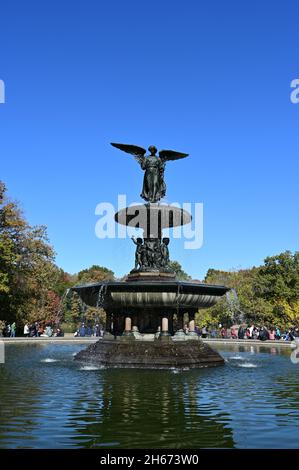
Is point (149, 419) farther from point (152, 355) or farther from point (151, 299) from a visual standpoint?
point (151, 299)

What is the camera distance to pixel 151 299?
14664 mm

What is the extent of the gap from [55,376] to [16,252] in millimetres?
27495

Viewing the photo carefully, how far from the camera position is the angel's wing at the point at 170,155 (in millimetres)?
17172

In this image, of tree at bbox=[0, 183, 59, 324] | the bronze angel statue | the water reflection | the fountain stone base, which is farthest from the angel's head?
tree at bbox=[0, 183, 59, 324]

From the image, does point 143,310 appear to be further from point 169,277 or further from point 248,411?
point 248,411

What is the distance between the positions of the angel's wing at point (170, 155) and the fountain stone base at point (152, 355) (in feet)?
20.7

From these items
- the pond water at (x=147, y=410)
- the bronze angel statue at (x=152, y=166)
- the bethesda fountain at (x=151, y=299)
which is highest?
the bronze angel statue at (x=152, y=166)

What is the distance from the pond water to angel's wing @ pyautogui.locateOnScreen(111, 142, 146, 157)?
8.01 metres

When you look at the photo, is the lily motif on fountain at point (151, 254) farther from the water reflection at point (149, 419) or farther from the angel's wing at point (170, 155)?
the water reflection at point (149, 419)

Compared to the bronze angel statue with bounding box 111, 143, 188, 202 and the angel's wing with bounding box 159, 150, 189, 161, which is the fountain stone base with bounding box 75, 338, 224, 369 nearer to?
the bronze angel statue with bounding box 111, 143, 188, 202

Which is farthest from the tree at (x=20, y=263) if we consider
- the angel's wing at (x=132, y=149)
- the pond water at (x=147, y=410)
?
the pond water at (x=147, y=410)

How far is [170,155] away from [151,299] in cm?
540

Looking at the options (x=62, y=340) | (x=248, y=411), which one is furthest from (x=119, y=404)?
(x=62, y=340)
